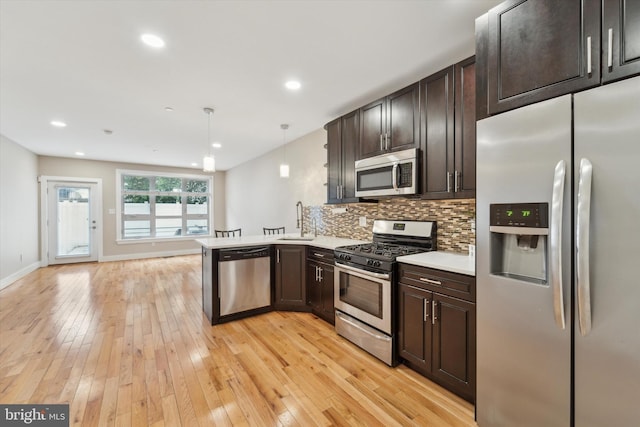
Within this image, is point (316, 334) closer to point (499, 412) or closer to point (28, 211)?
point (499, 412)

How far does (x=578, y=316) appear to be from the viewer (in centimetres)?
122

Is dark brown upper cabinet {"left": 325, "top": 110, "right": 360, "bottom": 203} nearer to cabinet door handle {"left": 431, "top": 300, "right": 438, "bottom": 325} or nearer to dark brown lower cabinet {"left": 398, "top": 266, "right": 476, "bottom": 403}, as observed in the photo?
dark brown lower cabinet {"left": 398, "top": 266, "right": 476, "bottom": 403}

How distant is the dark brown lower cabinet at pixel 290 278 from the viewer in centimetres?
342

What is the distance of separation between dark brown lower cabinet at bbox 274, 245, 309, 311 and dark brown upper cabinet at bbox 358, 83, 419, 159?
4.70 feet

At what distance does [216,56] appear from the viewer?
7.59 ft

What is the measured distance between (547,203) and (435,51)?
1604mm

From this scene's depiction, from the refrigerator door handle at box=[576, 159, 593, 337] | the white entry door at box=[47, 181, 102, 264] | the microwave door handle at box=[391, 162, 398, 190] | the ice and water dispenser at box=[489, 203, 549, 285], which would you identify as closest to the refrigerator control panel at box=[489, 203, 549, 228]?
the ice and water dispenser at box=[489, 203, 549, 285]

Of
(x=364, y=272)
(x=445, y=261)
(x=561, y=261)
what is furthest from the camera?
(x=364, y=272)

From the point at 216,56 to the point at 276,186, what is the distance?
136 inches

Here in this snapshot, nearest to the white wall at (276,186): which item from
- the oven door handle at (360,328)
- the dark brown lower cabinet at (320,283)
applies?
the dark brown lower cabinet at (320,283)

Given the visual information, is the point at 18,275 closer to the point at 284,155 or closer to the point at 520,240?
the point at 284,155

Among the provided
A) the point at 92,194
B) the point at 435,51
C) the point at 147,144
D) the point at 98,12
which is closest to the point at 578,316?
the point at 435,51

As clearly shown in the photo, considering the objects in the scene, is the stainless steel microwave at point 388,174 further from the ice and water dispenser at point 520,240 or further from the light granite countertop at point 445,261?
the ice and water dispenser at point 520,240

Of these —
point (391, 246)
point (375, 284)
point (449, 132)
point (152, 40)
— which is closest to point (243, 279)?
point (375, 284)
